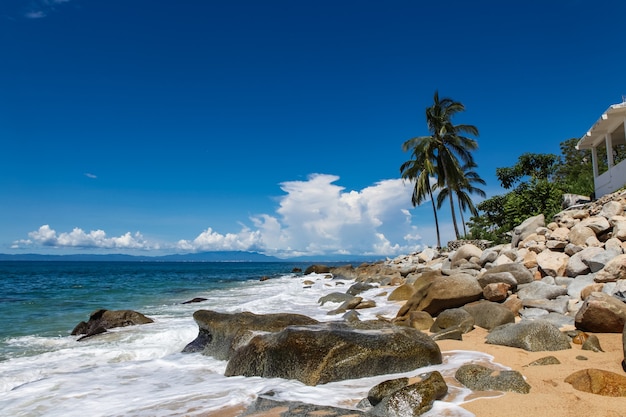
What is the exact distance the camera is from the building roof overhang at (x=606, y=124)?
17125 mm

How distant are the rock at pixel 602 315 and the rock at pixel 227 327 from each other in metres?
4.64

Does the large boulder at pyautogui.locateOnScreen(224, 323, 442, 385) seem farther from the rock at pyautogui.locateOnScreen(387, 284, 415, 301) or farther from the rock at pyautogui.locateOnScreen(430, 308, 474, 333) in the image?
the rock at pyautogui.locateOnScreen(387, 284, 415, 301)

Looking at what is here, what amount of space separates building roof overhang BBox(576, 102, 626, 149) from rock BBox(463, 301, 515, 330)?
13.5 metres

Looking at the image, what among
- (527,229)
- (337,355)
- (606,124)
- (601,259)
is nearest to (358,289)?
(527,229)

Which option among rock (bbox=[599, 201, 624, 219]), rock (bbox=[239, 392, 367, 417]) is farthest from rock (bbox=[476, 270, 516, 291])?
rock (bbox=[239, 392, 367, 417])

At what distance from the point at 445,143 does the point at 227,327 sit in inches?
1118

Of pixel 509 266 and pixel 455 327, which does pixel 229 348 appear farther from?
pixel 509 266

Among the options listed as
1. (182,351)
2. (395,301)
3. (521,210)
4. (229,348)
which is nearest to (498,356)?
(229,348)

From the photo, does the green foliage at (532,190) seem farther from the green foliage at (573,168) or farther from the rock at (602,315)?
the rock at (602,315)

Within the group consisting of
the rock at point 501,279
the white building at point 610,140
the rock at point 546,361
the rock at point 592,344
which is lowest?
the rock at point 546,361

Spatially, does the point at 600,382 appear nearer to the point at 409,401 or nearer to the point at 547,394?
the point at 547,394

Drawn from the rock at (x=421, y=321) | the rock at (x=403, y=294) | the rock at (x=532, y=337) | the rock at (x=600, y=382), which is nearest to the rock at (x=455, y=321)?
the rock at (x=421, y=321)

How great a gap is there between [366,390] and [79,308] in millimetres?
17855

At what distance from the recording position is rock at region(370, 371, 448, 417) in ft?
13.6
